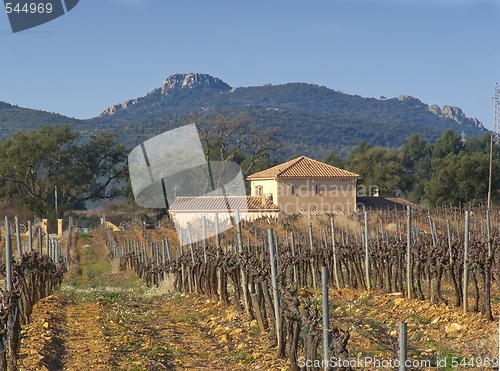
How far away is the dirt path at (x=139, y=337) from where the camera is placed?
1003 centimetres

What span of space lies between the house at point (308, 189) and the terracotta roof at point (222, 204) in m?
0.99

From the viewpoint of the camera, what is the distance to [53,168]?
60.8 m

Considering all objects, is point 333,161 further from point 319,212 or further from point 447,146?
point 319,212

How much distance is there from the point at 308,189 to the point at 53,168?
21.0m

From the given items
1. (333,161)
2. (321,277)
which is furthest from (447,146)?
(321,277)

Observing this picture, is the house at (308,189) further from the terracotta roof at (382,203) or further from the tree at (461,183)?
the tree at (461,183)

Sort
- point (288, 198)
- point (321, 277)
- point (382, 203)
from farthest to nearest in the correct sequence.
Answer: point (382, 203)
point (288, 198)
point (321, 277)

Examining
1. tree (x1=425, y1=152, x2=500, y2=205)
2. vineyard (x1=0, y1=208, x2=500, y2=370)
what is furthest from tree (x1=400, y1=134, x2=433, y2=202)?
vineyard (x1=0, y1=208, x2=500, y2=370)

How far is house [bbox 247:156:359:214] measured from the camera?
48.5m

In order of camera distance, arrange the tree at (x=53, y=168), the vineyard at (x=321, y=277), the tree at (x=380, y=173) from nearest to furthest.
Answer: the vineyard at (x=321, y=277)
the tree at (x=53, y=168)
the tree at (x=380, y=173)

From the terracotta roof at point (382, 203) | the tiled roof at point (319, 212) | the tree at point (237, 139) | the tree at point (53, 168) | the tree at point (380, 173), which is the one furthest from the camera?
the tree at point (380, 173)

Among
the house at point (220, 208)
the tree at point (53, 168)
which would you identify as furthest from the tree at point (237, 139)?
the house at point (220, 208)

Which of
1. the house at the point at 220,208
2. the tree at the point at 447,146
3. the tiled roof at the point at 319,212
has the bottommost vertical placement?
the tiled roof at the point at 319,212

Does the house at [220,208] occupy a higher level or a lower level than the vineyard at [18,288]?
lower
